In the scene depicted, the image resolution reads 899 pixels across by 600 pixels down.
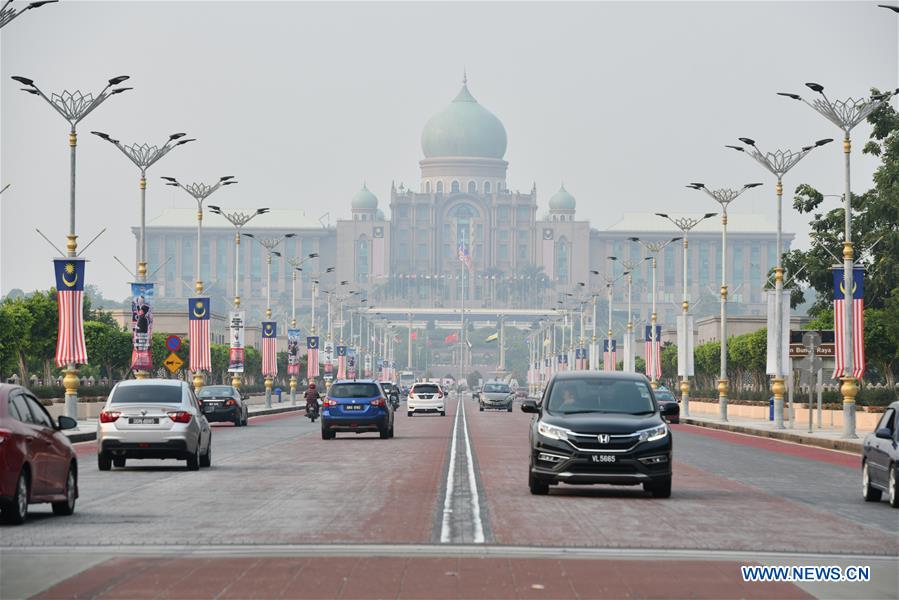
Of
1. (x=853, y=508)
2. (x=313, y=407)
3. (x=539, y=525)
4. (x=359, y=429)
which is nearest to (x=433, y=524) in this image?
(x=539, y=525)

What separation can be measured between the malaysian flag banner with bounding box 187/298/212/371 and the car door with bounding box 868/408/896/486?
4728 cm

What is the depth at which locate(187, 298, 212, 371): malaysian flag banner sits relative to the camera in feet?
227

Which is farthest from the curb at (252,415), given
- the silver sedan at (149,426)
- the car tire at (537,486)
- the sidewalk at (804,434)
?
the car tire at (537,486)

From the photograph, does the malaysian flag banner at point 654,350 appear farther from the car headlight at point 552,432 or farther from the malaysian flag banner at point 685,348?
the car headlight at point 552,432

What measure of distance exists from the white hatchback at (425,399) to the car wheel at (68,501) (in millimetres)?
57289

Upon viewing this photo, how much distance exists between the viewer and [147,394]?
31.0 meters

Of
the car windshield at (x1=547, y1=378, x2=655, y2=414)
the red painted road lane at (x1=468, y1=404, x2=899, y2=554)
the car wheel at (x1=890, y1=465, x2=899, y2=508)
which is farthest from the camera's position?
the car windshield at (x1=547, y1=378, x2=655, y2=414)

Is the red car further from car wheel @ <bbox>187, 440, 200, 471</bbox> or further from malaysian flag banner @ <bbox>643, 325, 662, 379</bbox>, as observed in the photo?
malaysian flag banner @ <bbox>643, 325, 662, 379</bbox>

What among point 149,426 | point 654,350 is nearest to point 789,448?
point 149,426

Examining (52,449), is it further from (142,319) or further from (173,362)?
(173,362)

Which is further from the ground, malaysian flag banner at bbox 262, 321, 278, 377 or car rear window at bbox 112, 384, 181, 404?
malaysian flag banner at bbox 262, 321, 278, 377

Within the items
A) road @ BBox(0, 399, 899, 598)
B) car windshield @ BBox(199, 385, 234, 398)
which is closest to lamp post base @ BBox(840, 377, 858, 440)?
road @ BBox(0, 399, 899, 598)

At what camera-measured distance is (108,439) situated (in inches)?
1193

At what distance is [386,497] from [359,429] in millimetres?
23438
